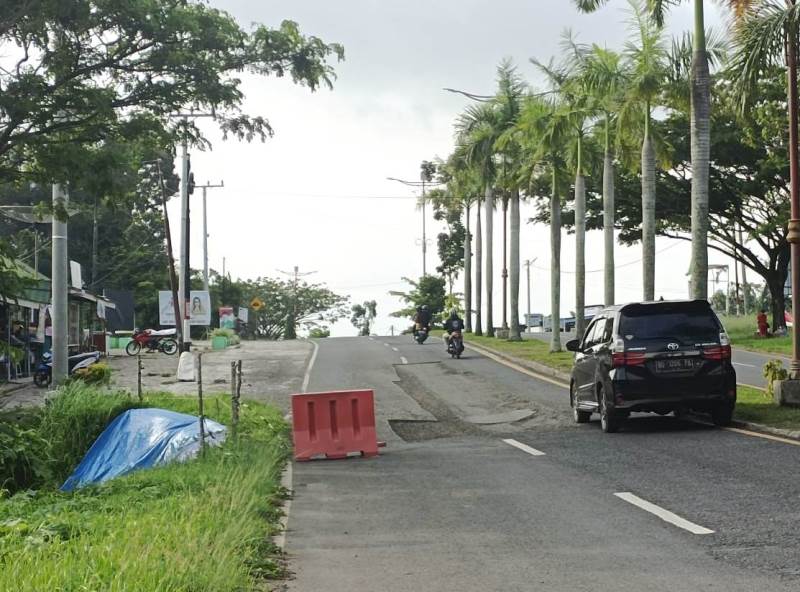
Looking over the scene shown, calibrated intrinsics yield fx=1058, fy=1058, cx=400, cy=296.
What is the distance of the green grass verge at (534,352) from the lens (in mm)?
31567

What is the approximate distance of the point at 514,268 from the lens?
47.0m

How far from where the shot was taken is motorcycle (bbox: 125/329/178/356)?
44.2 metres

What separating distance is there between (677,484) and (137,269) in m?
65.0

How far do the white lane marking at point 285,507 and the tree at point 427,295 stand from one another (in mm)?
72236

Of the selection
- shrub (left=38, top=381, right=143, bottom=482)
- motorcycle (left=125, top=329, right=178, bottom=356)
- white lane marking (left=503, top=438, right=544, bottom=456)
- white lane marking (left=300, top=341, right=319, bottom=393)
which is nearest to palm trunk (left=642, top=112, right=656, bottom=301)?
white lane marking (left=300, top=341, right=319, bottom=393)

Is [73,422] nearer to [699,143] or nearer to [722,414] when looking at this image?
[722,414]

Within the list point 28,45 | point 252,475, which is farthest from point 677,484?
point 28,45

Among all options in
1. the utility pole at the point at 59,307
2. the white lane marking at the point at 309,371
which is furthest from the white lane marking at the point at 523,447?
the white lane marking at the point at 309,371

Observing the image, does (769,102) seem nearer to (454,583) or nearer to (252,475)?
(252,475)

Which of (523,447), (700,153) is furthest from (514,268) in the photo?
(523,447)

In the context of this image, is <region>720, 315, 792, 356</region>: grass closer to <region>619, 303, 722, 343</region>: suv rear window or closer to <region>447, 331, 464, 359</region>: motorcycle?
<region>447, 331, 464, 359</region>: motorcycle

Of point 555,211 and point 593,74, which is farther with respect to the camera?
point 555,211

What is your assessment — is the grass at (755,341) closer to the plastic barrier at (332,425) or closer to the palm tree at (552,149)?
the palm tree at (552,149)

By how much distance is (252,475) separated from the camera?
33.9 feet
